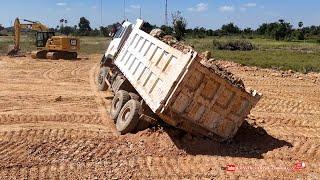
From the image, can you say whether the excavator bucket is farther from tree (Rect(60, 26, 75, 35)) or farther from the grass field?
tree (Rect(60, 26, 75, 35))

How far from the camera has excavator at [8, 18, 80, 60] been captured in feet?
97.4

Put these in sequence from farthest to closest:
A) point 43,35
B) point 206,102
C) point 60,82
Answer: point 43,35
point 60,82
point 206,102

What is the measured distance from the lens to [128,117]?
35.2 feet

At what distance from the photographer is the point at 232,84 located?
9.65m

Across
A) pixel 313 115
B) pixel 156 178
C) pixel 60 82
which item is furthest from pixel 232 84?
pixel 60 82

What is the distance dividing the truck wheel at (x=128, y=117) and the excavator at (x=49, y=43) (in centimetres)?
1924

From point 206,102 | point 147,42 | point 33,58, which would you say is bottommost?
point 33,58

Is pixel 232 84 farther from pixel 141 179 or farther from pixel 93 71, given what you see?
pixel 93 71

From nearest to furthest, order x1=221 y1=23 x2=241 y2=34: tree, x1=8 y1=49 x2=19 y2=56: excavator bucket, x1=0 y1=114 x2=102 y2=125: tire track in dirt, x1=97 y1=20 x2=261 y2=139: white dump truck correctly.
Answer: x1=97 y1=20 x2=261 y2=139: white dump truck < x1=0 y1=114 x2=102 y2=125: tire track in dirt < x1=8 y1=49 x2=19 y2=56: excavator bucket < x1=221 y1=23 x2=241 y2=34: tree

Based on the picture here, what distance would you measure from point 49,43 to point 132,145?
21.4 meters

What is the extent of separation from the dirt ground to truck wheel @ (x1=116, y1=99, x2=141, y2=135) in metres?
0.25

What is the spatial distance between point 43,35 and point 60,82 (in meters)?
11.5

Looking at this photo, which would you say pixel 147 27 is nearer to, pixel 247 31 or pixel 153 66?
pixel 153 66

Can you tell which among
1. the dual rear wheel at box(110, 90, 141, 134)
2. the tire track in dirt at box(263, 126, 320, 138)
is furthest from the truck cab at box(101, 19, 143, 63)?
the tire track in dirt at box(263, 126, 320, 138)
